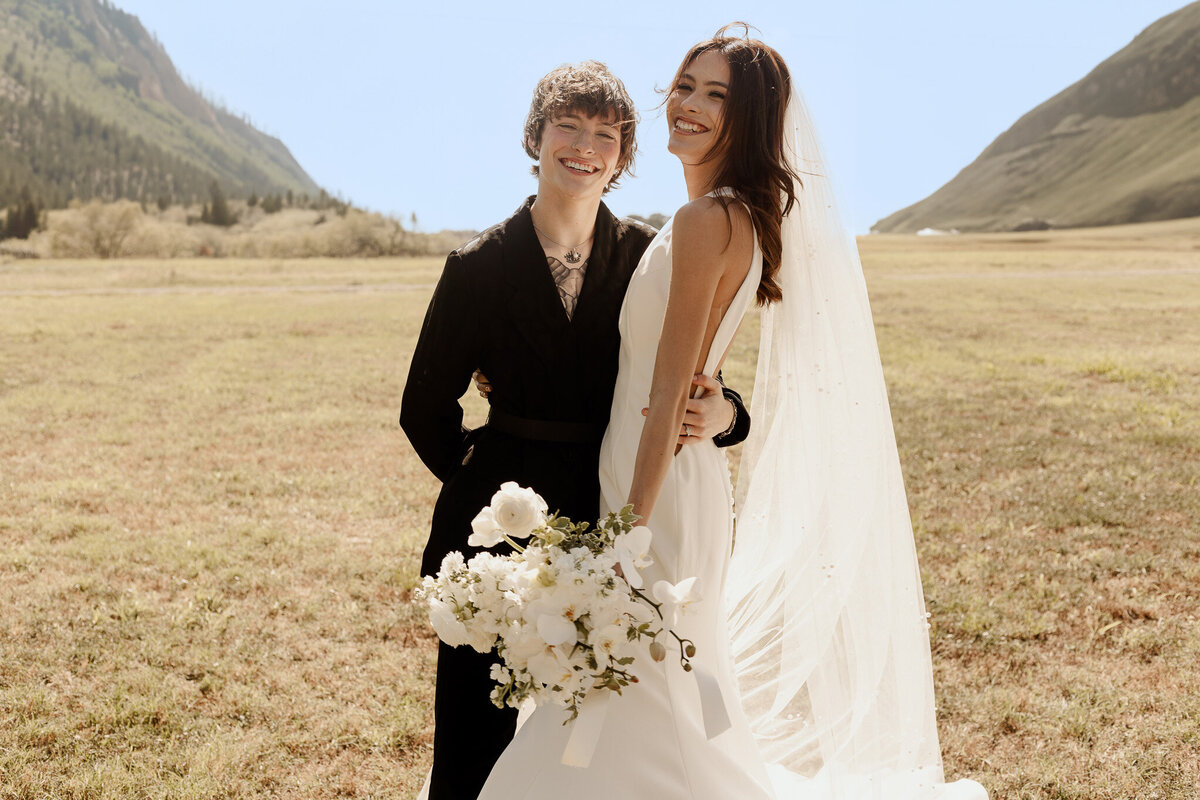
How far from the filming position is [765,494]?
11.7ft

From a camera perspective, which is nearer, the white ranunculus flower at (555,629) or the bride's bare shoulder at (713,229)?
the white ranunculus flower at (555,629)

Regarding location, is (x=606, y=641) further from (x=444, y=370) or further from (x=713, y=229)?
(x=444, y=370)

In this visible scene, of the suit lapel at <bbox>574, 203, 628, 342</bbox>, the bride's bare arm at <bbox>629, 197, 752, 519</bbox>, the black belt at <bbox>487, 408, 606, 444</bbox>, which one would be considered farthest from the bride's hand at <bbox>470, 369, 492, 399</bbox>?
the bride's bare arm at <bbox>629, 197, 752, 519</bbox>

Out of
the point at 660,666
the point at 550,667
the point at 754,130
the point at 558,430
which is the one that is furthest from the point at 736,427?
the point at 550,667

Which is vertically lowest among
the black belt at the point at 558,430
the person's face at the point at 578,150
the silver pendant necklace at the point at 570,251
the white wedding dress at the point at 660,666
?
the white wedding dress at the point at 660,666

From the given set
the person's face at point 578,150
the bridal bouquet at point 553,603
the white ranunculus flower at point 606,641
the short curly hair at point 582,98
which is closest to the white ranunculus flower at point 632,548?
the bridal bouquet at point 553,603

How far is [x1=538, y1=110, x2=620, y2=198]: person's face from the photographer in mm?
2963

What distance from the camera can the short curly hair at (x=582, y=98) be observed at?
2.95 m

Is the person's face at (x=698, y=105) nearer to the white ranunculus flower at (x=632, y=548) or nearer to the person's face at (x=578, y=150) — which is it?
the person's face at (x=578, y=150)

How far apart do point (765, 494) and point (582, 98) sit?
173 centimetres

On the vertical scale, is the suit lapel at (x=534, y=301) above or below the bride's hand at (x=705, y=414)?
above

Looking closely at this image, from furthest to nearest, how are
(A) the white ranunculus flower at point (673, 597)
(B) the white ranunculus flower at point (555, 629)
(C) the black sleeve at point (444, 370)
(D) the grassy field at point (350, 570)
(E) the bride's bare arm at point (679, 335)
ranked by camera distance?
1. (D) the grassy field at point (350, 570)
2. (C) the black sleeve at point (444, 370)
3. (E) the bride's bare arm at point (679, 335)
4. (A) the white ranunculus flower at point (673, 597)
5. (B) the white ranunculus flower at point (555, 629)

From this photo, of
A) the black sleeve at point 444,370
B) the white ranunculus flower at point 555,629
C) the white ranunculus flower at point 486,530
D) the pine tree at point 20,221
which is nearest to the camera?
the white ranunculus flower at point 555,629

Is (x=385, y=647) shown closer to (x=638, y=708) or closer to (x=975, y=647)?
(x=638, y=708)
